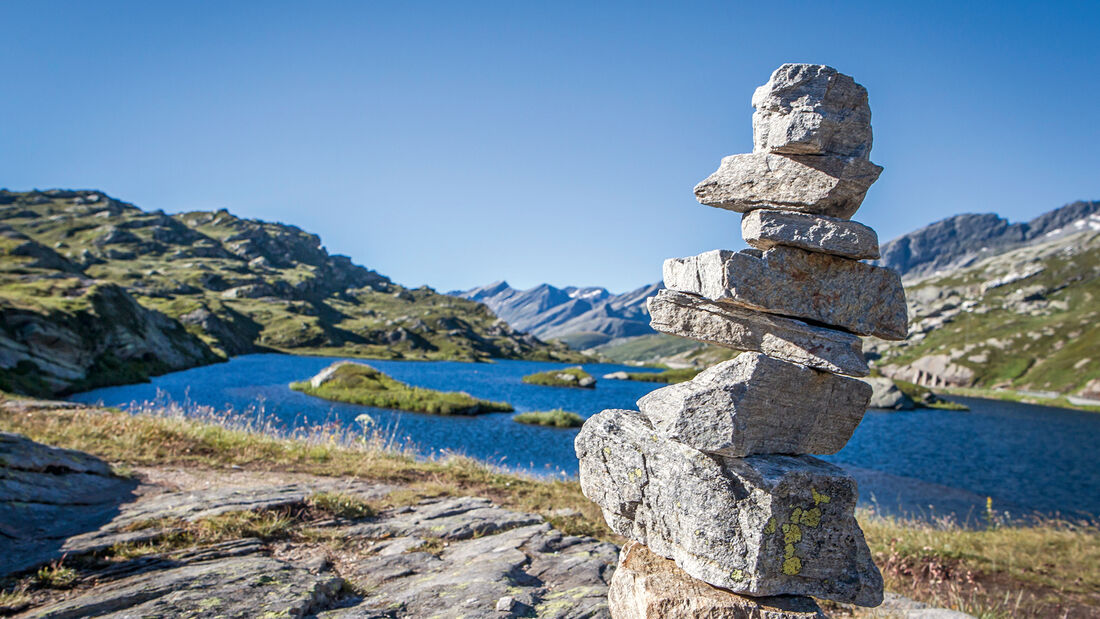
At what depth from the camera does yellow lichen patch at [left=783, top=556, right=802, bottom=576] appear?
5629mm

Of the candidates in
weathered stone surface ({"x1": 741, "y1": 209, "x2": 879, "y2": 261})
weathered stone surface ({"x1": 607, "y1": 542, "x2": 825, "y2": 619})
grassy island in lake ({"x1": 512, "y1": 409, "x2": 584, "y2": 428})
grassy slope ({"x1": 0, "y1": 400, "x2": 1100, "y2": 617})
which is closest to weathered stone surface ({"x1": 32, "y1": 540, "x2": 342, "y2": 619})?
weathered stone surface ({"x1": 607, "y1": 542, "x2": 825, "y2": 619})

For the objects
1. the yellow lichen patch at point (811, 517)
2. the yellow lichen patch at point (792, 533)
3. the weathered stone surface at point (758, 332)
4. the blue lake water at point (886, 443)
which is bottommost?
the blue lake water at point (886, 443)

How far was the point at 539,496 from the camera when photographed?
47.8ft

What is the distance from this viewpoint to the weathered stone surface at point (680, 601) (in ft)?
A: 18.4

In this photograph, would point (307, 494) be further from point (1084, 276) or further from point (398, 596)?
point (1084, 276)

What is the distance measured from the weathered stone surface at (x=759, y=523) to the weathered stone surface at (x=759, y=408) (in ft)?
0.98

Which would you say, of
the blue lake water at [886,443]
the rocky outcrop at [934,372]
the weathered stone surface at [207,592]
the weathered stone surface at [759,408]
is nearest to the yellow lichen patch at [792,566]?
the weathered stone surface at [759,408]

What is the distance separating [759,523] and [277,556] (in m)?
7.89

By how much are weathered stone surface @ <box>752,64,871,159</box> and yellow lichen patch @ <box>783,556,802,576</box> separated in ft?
15.7

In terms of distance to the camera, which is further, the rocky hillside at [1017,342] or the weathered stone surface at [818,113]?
the rocky hillside at [1017,342]

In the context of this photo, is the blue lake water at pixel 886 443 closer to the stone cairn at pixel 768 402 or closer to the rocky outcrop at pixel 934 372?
the stone cairn at pixel 768 402

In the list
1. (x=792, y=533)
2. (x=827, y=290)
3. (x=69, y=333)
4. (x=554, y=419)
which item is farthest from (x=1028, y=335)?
(x=69, y=333)

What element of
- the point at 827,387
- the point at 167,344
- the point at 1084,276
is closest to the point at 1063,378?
the point at 1084,276

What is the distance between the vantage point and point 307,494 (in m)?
11.8
